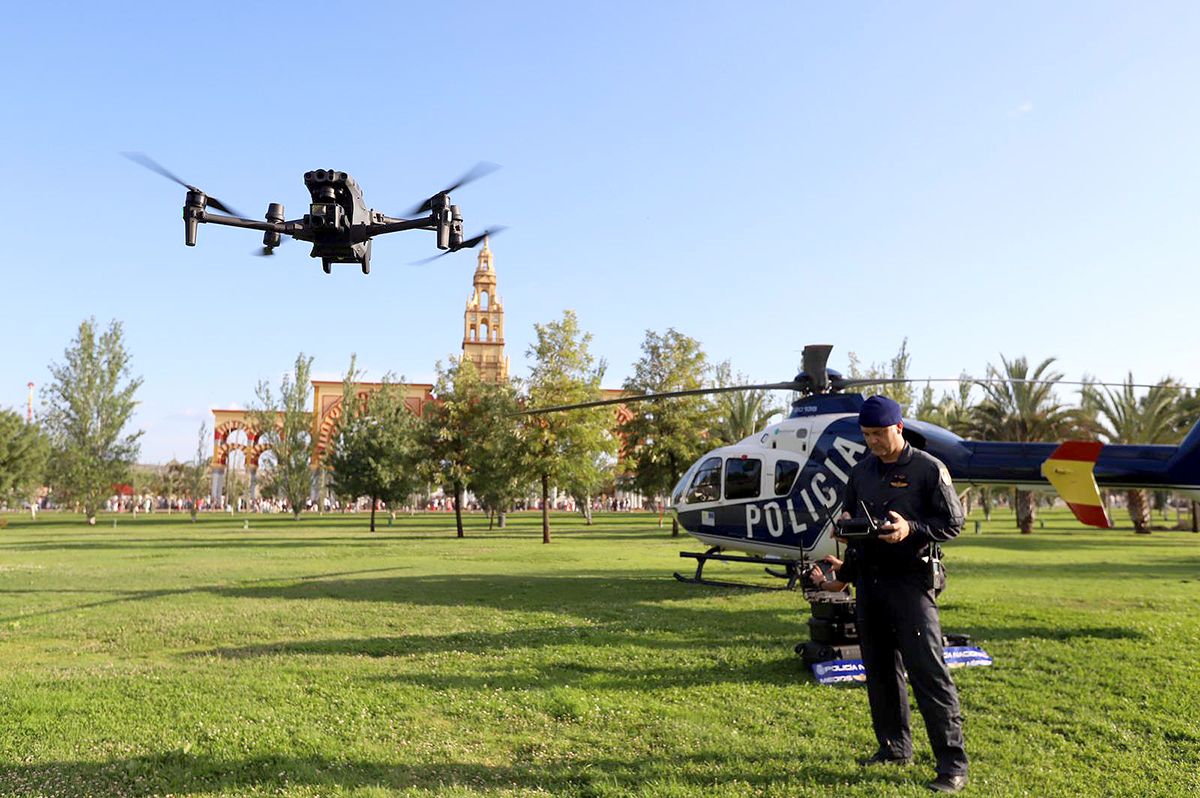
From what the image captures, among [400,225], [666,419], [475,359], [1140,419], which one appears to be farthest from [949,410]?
[475,359]

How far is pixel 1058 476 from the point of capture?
1014cm

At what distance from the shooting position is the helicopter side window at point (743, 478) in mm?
12961

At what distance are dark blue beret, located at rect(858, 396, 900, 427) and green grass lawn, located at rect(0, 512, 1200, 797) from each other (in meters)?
2.11

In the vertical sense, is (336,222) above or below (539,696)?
above

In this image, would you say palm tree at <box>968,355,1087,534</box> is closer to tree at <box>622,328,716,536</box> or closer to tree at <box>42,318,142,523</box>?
tree at <box>622,328,716,536</box>

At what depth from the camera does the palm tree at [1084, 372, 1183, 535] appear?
3788 centimetres

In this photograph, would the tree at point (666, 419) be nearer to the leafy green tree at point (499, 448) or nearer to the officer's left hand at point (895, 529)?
Result: the leafy green tree at point (499, 448)

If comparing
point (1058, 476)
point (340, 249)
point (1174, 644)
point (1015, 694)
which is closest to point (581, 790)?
point (1015, 694)

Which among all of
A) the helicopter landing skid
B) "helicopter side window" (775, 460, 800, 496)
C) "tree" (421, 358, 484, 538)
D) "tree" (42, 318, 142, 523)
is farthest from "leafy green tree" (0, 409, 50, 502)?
"helicopter side window" (775, 460, 800, 496)

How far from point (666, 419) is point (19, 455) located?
134 ft

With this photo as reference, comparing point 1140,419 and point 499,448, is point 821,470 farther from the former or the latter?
point 1140,419

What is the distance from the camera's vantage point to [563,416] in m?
35.5

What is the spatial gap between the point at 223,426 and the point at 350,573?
343 feet

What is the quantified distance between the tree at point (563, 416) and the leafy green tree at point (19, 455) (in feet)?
114
